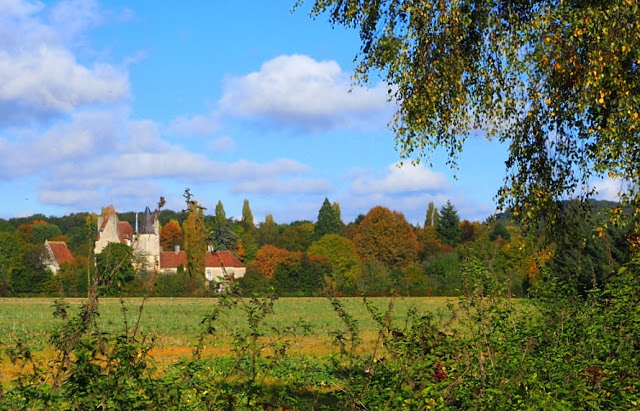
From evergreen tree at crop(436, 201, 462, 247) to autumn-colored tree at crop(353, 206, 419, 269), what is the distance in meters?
11.1

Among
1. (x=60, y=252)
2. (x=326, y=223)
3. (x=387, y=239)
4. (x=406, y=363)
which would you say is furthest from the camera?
(x=326, y=223)

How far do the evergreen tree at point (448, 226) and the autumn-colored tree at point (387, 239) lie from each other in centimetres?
1112

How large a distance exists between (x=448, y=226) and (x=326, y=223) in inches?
835

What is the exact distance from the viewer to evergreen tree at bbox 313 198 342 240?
402 feet

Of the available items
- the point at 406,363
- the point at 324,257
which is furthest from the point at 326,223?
the point at 406,363

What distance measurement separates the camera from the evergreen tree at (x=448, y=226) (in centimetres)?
10994

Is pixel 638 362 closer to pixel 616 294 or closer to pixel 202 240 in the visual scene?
pixel 616 294

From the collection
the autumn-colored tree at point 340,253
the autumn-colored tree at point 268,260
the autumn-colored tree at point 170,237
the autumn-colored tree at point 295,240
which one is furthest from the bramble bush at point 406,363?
the autumn-colored tree at point 170,237

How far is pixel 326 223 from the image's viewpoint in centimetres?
12300

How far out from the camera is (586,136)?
12.3 m

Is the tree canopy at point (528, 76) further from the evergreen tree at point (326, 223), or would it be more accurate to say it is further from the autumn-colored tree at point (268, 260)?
the evergreen tree at point (326, 223)

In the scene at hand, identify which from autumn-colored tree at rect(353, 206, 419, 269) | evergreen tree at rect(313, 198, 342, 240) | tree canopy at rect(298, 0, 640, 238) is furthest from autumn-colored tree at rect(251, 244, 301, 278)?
tree canopy at rect(298, 0, 640, 238)

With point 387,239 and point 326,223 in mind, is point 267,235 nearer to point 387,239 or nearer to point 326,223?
point 326,223

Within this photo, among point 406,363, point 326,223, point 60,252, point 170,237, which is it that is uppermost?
point 326,223
